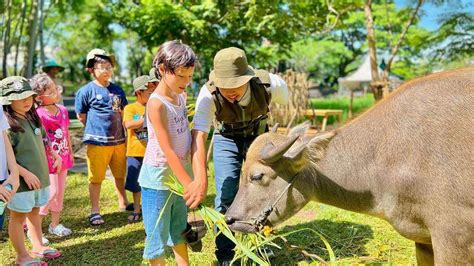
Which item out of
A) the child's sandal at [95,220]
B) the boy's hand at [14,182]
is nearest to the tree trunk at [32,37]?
the child's sandal at [95,220]

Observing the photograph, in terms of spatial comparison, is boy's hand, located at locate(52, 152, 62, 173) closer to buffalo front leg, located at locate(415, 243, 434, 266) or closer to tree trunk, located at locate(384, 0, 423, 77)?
buffalo front leg, located at locate(415, 243, 434, 266)

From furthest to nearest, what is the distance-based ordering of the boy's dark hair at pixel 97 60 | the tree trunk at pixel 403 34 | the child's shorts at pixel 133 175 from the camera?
1. the tree trunk at pixel 403 34
2. the child's shorts at pixel 133 175
3. the boy's dark hair at pixel 97 60

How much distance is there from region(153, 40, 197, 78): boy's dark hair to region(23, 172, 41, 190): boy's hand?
187 centimetres

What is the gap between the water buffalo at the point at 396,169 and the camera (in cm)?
296

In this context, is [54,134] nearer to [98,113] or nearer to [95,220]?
[98,113]

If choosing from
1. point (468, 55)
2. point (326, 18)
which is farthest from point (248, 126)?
point (468, 55)

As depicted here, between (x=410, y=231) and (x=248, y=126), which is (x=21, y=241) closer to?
(x=248, y=126)

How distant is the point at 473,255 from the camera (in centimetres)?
295

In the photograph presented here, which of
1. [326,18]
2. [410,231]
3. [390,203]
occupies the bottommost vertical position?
[410,231]

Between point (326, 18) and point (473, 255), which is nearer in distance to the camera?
point (473, 255)

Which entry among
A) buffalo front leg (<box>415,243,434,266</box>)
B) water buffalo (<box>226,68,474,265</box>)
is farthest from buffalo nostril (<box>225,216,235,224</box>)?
buffalo front leg (<box>415,243,434,266</box>)

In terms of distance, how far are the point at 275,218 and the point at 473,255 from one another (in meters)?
1.32

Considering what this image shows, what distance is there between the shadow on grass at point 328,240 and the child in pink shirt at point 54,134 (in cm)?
265

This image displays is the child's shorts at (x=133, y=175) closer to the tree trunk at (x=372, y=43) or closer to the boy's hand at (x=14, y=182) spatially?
the boy's hand at (x=14, y=182)
